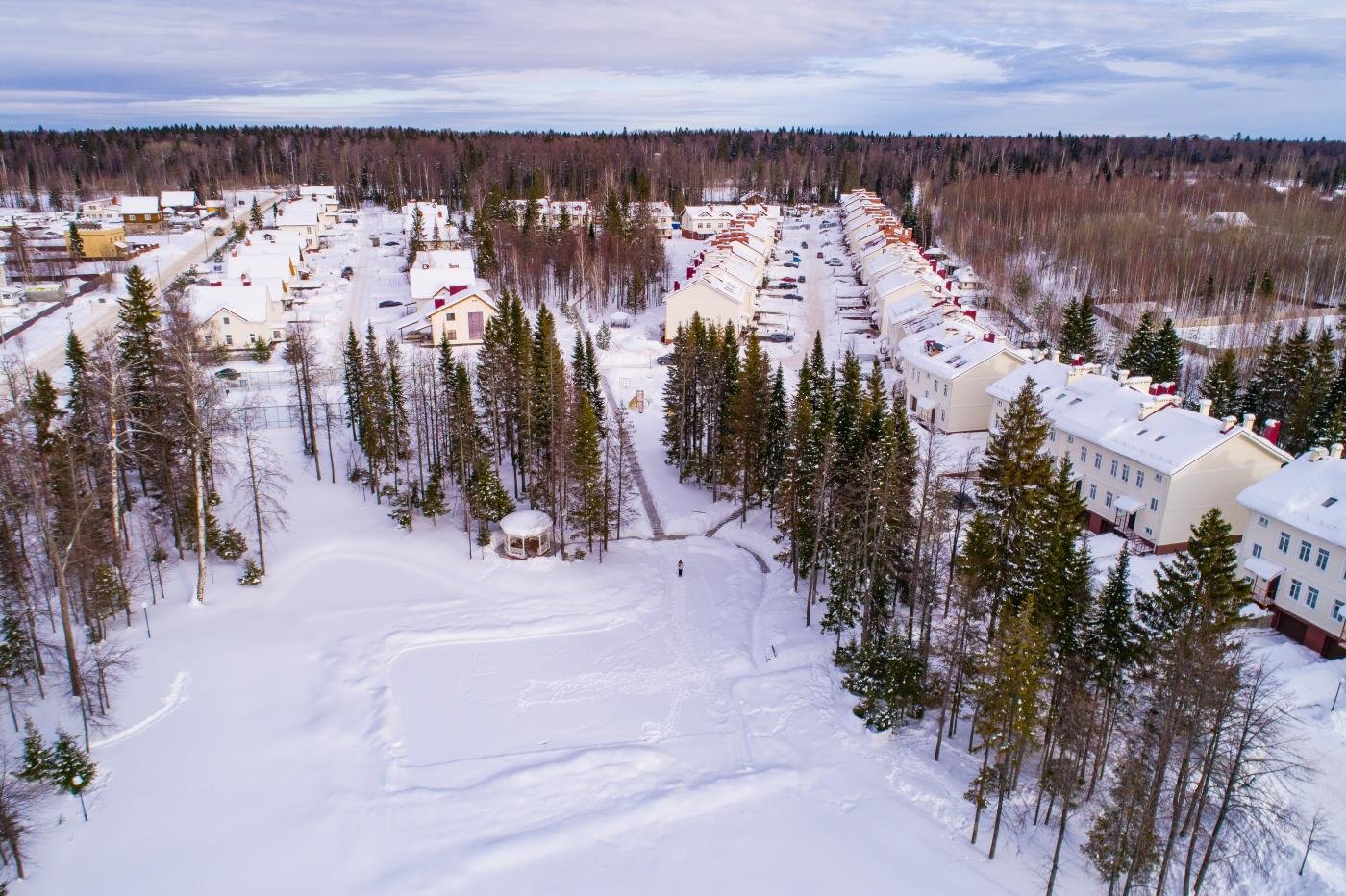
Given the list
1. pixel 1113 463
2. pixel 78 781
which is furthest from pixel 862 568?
pixel 78 781

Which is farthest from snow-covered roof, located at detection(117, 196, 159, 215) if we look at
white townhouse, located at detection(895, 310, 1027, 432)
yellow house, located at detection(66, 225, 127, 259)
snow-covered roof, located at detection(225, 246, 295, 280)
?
white townhouse, located at detection(895, 310, 1027, 432)

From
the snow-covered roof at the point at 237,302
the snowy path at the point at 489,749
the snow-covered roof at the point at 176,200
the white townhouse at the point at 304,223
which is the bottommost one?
the snowy path at the point at 489,749

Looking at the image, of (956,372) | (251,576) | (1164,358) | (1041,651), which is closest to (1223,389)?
(1164,358)

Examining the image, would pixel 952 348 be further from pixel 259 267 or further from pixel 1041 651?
pixel 259 267

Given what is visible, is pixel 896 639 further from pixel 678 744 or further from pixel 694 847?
pixel 694 847

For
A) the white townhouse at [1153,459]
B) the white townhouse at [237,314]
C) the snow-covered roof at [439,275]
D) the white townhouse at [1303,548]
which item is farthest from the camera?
the snow-covered roof at [439,275]

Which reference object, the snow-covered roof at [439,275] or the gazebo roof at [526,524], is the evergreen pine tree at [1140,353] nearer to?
the gazebo roof at [526,524]

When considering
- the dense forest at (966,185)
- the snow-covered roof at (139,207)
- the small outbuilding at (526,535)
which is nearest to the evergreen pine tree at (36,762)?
the small outbuilding at (526,535)
